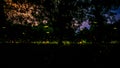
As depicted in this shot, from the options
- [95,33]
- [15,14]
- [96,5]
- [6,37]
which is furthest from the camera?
[6,37]

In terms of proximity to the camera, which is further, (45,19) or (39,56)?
(45,19)

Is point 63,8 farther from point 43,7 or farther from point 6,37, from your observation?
point 6,37

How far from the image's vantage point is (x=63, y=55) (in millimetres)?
7562

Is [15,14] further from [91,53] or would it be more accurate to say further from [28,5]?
[91,53]

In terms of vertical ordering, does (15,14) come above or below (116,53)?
above

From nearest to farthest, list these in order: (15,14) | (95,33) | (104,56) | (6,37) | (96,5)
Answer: (104,56) → (96,5) → (15,14) → (95,33) → (6,37)

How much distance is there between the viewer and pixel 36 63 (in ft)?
25.3

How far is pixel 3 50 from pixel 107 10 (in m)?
6.14

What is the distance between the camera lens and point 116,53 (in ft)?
24.7

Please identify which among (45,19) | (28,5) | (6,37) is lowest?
(6,37)

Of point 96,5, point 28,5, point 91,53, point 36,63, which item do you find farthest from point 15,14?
point 91,53

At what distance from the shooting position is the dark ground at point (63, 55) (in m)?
7.50

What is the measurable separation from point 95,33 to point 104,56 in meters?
7.10

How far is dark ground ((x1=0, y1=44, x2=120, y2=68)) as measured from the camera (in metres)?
7.50
